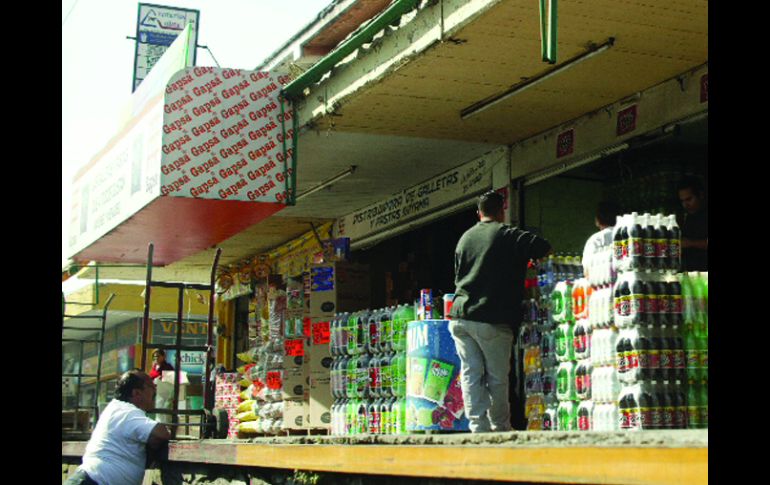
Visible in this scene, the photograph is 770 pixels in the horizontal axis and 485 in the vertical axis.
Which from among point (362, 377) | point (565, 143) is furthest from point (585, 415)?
point (362, 377)

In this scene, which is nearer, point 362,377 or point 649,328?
point 649,328

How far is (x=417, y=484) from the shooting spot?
6492 millimetres

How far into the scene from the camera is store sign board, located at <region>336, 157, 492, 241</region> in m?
12.1

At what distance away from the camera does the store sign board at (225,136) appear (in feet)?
35.3

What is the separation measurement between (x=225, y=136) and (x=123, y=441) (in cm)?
311

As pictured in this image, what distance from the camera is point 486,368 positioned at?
26.5 ft

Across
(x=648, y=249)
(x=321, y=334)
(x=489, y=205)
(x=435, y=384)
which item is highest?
(x=489, y=205)

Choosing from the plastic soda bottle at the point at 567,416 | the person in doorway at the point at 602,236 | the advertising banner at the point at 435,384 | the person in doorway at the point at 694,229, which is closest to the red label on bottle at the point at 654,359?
the person in doorway at the point at 602,236

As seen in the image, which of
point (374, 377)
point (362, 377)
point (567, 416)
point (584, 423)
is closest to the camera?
point (584, 423)

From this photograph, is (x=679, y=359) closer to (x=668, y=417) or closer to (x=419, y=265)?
(x=668, y=417)

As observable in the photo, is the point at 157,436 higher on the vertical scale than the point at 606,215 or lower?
lower
